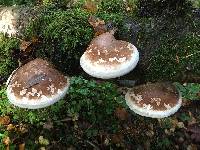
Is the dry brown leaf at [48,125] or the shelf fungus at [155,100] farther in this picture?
the dry brown leaf at [48,125]

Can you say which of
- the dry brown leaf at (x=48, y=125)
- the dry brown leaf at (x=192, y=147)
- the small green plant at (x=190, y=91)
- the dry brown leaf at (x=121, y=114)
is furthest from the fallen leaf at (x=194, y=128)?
the dry brown leaf at (x=48, y=125)

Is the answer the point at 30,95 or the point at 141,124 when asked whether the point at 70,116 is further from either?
the point at 30,95

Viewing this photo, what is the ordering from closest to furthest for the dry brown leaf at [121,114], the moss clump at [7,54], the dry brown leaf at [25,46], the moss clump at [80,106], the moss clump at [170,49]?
the moss clump at [170,49] < the dry brown leaf at [25,46] < the moss clump at [7,54] < the moss clump at [80,106] < the dry brown leaf at [121,114]

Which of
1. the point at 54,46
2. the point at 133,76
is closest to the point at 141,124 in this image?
the point at 133,76

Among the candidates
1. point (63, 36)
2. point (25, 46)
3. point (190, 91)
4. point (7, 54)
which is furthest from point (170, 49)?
point (190, 91)

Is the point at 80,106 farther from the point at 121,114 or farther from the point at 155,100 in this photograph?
the point at 155,100

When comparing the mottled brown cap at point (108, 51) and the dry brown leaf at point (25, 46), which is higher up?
the mottled brown cap at point (108, 51)

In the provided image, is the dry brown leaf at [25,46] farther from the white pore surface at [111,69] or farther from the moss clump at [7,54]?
the white pore surface at [111,69]
